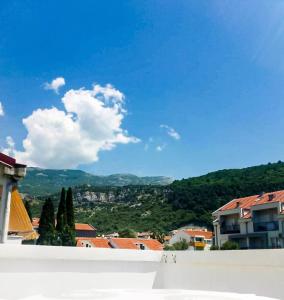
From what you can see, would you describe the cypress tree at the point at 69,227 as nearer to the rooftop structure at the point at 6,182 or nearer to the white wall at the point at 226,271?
the white wall at the point at 226,271

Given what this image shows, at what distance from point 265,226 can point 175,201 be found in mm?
54181

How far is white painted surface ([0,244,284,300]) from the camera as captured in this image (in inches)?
271

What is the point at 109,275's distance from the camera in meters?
8.59

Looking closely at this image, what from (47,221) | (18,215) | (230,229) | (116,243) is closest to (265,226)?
(230,229)

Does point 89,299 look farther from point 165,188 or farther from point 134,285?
point 165,188

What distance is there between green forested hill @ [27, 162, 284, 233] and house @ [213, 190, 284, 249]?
30131mm

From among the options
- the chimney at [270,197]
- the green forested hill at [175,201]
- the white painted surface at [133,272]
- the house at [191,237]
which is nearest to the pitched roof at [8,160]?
the white painted surface at [133,272]

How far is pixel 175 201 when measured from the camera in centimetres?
9131

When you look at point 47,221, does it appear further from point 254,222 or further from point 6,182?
point 6,182

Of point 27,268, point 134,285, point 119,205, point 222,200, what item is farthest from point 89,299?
point 119,205

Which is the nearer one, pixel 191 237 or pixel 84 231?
pixel 191 237

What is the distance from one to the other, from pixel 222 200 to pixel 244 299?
253 feet

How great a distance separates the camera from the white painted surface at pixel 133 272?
6893 millimetres

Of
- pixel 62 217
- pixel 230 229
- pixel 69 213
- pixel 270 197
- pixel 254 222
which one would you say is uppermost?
pixel 270 197
